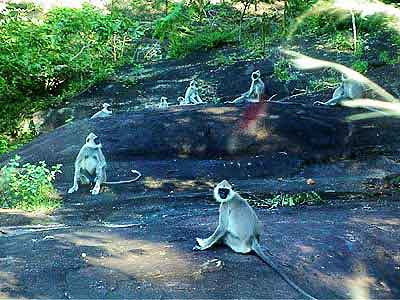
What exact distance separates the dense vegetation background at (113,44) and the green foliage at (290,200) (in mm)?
9886

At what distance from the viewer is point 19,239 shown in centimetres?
700

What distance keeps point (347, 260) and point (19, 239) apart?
355 cm

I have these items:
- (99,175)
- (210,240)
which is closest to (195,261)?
(210,240)

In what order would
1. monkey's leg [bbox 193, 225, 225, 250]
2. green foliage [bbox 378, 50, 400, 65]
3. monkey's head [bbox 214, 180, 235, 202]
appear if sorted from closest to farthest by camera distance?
monkey's leg [bbox 193, 225, 225, 250] < monkey's head [bbox 214, 180, 235, 202] < green foliage [bbox 378, 50, 400, 65]

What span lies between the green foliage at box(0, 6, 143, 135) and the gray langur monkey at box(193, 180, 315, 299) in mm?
16518

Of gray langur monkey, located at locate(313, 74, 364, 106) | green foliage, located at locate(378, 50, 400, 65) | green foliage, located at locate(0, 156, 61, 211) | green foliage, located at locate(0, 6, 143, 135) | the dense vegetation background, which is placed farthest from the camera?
green foliage, located at locate(0, 6, 143, 135)

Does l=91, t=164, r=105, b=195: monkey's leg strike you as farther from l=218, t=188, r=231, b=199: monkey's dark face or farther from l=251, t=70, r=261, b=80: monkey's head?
l=251, t=70, r=261, b=80: monkey's head

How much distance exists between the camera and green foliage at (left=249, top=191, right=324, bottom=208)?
10.4m

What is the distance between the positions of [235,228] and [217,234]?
0.22 metres

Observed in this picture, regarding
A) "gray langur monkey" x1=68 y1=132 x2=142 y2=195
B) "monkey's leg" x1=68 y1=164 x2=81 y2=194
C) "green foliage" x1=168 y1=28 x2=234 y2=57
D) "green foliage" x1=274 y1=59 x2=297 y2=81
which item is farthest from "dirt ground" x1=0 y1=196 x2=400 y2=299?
"green foliage" x1=168 y1=28 x2=234 y2=57

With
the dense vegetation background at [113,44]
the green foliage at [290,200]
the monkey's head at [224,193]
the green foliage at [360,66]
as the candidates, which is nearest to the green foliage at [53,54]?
the dense vegetation background at [113,44]

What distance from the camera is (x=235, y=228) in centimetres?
648

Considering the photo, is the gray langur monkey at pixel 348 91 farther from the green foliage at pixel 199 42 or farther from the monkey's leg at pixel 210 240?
the green foliage at pixel 199 42

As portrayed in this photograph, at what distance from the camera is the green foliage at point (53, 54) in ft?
71.4
